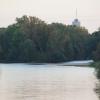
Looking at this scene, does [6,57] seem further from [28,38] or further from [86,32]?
[86,32]

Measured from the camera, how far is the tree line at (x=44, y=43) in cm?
10088

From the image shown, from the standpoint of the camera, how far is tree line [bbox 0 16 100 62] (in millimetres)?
100875

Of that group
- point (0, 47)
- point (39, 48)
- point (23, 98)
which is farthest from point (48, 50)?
point (23, 98)

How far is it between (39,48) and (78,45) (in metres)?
7.64

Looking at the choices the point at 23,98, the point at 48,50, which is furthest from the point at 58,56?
the point at 23,98

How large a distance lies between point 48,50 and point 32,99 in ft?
266

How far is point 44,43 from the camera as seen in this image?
104 metres

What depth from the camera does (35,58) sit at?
10106 centimetres

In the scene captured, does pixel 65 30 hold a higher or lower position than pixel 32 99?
higher

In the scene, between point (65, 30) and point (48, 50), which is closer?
point (48, 50)

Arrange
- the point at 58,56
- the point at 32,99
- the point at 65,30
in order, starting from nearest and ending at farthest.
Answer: the point at 32,99 → the point at 58,56 → the point at 65,30

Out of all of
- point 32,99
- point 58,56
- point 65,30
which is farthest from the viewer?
point 65,30

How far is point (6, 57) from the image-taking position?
103 m

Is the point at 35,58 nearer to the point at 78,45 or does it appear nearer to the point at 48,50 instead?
the point at 48,50
